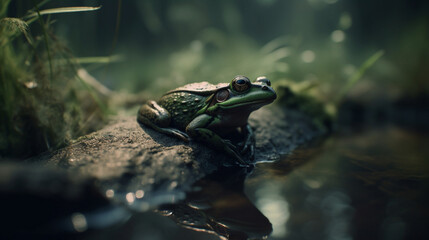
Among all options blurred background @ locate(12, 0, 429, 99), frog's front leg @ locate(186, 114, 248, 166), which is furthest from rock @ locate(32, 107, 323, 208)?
blurred background @ locate(12, 0, 429, 99)

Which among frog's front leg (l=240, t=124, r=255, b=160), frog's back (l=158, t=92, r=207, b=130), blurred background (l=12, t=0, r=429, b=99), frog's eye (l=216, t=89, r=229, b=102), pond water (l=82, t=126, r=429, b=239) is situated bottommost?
pond water (l=82, t=126, r=429, b=239)

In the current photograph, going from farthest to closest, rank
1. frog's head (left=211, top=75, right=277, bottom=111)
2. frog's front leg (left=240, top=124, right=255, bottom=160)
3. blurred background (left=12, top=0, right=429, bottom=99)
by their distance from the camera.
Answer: blurred background (left=12, top=0, right=429, bottom=99), frog's front leg (left=240, top=124, right=255, bottom=160), frog's head (left=211, top=75, right=277, bottom=111)

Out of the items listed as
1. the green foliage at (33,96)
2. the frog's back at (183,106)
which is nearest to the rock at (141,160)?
the frog's back at (183,106)

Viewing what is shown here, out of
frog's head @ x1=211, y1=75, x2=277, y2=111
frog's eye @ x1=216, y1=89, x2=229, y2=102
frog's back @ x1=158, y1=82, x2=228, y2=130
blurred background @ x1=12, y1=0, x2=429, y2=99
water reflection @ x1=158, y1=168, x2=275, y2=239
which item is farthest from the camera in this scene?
blurred background @ x1=12, y1=0, x2=429, y2=99

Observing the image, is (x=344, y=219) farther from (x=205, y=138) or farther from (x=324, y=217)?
(x=205, y=138)

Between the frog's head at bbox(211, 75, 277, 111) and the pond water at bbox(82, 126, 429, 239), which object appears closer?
the pond water at bbox(82, 126, 429, 239)

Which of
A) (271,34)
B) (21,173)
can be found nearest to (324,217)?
(21,173)

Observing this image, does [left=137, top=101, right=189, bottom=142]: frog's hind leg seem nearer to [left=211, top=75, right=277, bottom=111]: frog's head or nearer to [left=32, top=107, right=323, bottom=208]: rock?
[left=32, top=107, right=323, bottom=208]: rock

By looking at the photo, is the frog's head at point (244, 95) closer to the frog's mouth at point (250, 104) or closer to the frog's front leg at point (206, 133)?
the frog's mouth at point (250, 104)
